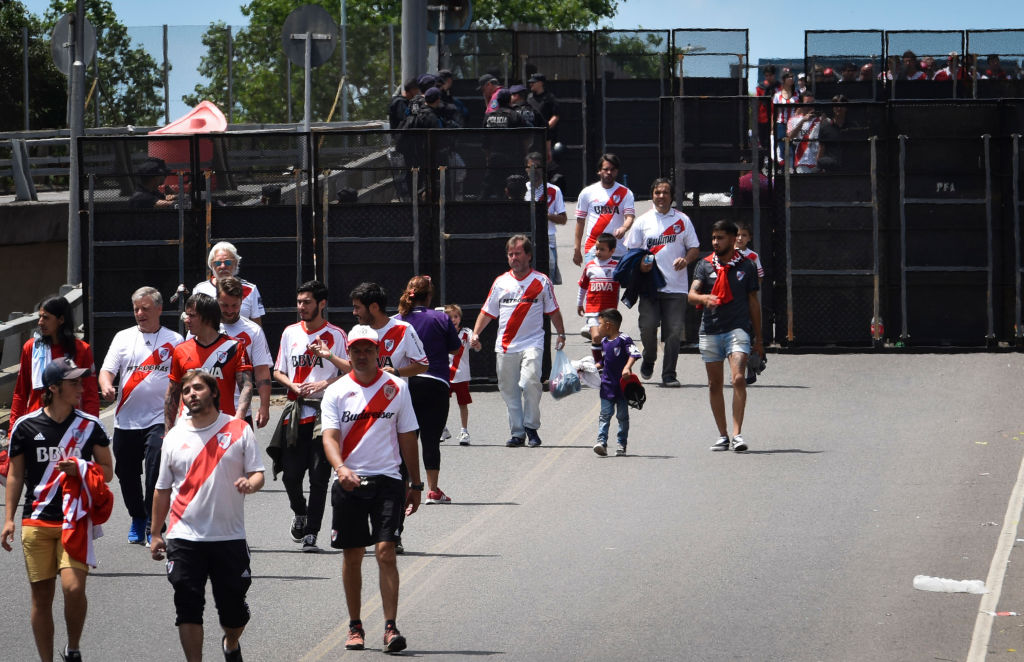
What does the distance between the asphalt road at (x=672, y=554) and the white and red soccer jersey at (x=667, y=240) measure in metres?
2.13

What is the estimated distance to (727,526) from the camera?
39.9 feet

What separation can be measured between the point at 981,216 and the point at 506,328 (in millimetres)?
7009

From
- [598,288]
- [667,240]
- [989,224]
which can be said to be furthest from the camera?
[989,224]

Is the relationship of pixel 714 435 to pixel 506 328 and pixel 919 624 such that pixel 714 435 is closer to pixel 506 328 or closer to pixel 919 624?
pixel 506 328

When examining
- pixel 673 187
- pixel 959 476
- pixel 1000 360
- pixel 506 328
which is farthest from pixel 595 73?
pixel 959 476

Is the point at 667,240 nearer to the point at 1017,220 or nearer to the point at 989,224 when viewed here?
the point at 989,224

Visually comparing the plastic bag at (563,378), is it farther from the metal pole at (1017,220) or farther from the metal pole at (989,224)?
the metal pole at (1017,220)

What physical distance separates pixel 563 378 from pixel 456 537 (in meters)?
4.30

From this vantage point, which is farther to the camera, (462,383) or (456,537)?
(462,383)

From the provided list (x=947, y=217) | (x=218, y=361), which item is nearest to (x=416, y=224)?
(x=947, y=217)

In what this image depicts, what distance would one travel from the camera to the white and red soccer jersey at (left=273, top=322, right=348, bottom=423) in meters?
12.0

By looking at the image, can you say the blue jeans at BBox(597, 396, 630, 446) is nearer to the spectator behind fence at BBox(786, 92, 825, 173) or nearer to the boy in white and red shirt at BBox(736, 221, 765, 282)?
the boy in white and red shirt at BBox(736, 221, 765, 282)

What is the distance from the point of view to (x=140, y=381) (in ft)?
38.9

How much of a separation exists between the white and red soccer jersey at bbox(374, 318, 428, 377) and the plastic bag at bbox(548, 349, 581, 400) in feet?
14.1
